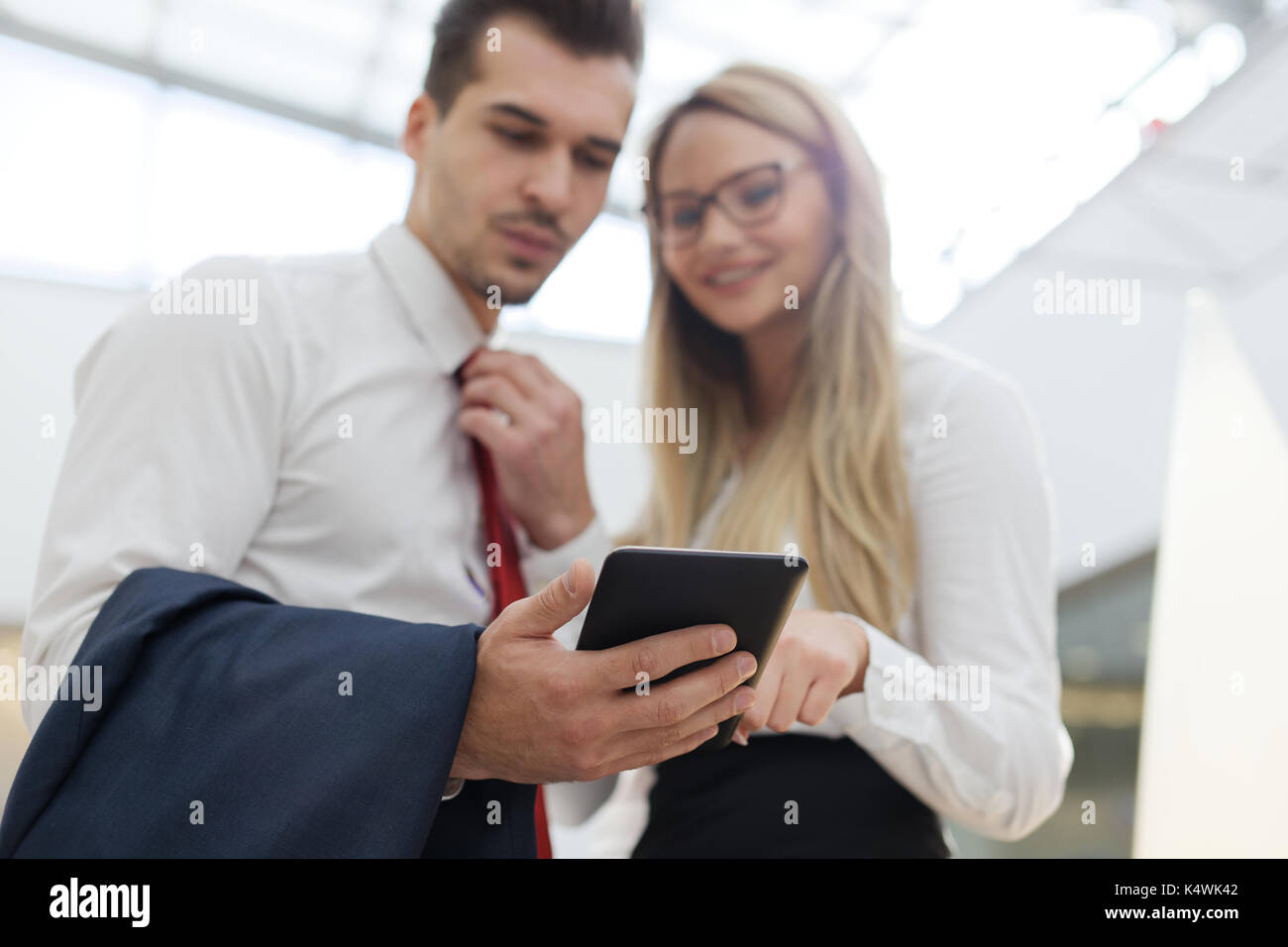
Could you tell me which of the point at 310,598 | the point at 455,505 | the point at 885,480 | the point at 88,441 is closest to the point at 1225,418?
the point at 885,480

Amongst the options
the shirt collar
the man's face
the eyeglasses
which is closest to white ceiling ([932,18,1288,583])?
the eyeglasses

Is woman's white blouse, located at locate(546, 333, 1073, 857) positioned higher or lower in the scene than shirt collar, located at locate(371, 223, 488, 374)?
lower

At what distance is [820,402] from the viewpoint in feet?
4.92

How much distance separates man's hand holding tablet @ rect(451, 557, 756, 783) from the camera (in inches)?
29.9

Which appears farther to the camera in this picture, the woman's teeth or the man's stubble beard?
the woman's teeth

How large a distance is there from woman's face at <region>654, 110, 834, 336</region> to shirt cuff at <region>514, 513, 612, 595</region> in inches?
20.8

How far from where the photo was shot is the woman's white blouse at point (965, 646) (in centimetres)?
Result: 119

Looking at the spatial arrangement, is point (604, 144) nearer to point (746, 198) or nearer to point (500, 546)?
point (746, 198)

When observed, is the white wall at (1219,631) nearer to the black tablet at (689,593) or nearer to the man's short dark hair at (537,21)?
the black tablet at (689,593)

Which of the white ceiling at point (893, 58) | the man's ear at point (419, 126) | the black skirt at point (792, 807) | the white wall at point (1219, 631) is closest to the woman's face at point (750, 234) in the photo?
the man's ear at point (419, 126)

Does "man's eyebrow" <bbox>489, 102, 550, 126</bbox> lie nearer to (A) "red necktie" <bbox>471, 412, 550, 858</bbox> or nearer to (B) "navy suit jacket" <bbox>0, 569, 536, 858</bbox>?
(A) "red necktie" <bbox>471, 412, 550, 858</bbox>

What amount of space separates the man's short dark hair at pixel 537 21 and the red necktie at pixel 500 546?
0.60 meters
